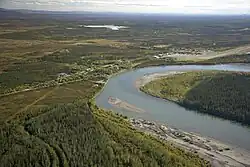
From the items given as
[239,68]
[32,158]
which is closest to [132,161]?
[32,158]

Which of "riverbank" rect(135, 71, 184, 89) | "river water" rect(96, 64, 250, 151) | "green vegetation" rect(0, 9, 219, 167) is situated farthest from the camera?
"riverbank" rect(135, 71, 184, 89)

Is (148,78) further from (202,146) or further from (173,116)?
(202,146)

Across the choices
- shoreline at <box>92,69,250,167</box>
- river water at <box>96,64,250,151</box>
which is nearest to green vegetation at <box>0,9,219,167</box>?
shoreline at <box>92,69,250,167</box>

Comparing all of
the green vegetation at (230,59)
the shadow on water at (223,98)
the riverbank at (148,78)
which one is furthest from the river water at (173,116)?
the green vegetation at (230,59)

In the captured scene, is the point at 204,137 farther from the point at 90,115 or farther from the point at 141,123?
the point at 90,115

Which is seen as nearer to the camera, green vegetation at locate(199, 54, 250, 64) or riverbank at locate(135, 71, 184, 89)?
riverbank at locate(135, 71, 184, 89)

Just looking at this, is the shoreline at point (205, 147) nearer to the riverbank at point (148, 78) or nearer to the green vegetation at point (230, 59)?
the riverbank at point (148, 78)

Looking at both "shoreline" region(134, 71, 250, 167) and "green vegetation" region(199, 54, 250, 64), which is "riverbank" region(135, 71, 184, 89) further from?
"shoreline" region(134, 71, 250, 167)
